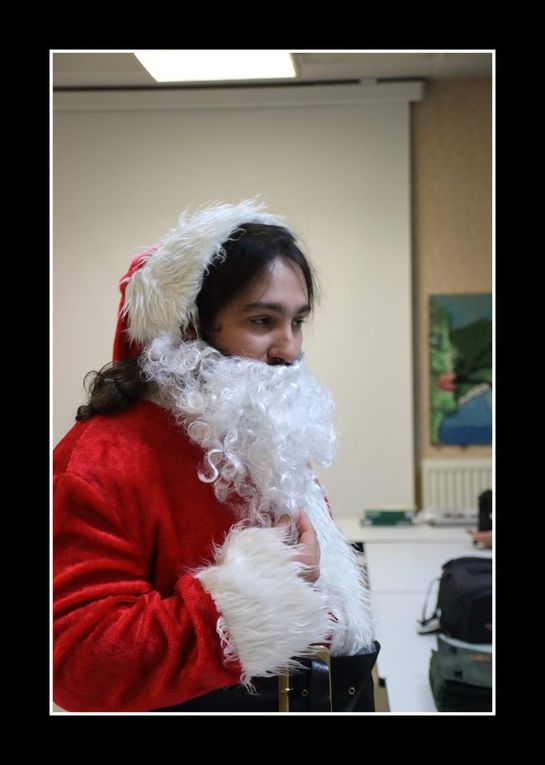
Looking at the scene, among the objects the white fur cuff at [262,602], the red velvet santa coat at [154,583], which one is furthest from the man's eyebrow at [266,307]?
the white fur cuff at [262,602]

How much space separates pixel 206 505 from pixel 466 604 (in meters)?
0.93

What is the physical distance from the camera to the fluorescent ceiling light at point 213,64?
1043 millimetres

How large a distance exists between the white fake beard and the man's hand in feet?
0.05

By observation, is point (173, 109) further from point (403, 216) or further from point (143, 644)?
point (143, 644)

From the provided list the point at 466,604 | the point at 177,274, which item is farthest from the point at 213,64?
the point at 466,604

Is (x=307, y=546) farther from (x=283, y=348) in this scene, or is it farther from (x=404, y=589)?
(x=404, y=589)

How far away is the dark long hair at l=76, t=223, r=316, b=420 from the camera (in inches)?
40.6

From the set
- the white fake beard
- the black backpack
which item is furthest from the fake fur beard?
the black backpack

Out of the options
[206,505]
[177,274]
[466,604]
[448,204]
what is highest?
[448,204]

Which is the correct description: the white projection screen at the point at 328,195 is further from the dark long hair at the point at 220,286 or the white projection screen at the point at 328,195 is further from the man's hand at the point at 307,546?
the man's hand at the point at 307,546

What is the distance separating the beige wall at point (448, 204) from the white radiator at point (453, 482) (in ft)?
0.25

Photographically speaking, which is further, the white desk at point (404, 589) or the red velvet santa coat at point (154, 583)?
the white desk at point (404, 589)

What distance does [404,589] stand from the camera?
7.38 feet

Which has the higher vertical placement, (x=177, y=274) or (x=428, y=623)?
(x=177, y=274)
